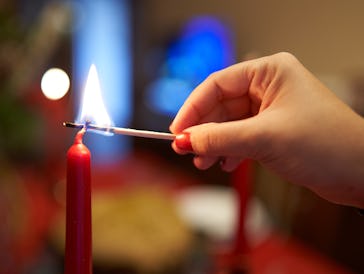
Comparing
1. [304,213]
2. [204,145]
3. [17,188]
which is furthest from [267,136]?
[304,213]

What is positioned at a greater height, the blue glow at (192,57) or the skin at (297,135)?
the blue glow at (192,57)

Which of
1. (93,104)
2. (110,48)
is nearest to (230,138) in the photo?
(93,104)

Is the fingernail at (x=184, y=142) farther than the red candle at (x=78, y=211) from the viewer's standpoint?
Yes

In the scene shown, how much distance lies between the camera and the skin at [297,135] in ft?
1.29

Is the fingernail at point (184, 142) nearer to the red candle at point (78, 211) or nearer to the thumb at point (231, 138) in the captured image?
the thumb at point (231, 138)

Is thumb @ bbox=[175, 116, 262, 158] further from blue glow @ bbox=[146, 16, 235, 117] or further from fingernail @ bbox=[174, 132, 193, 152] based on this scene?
blue glow @ bbox=[146, 16, 235, 117]

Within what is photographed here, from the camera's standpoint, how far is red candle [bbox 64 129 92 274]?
315mm

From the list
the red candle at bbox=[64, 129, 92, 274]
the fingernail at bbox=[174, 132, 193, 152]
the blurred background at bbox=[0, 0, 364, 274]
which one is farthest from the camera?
the blurred background at bbox=[0, 0, 364, 274]

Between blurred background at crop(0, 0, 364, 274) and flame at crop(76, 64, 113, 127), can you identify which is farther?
blurred background at crop(0, 0, 364, 274)

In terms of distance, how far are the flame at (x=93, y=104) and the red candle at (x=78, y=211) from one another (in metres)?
0.10

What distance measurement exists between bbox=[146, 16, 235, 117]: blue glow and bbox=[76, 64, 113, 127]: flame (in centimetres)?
190

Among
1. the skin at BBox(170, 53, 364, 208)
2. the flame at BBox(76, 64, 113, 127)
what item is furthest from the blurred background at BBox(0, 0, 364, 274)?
the skin at BBox(170, 53, 364, 208)

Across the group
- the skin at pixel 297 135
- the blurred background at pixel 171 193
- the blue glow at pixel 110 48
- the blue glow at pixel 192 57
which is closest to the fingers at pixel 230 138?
the skin at pixel 297 135

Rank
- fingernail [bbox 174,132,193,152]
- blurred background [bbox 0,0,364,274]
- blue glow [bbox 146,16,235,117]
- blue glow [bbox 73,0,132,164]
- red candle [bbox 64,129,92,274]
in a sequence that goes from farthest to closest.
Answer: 1. blue glow [bbox 73,0,132,164]
2. blue glow [bbox 146,16,235,117]
3. blurred background [bbox 0,0,364,274]
4. fingernail [bbox 174,132,193,152]
5. red candle [bbox 64,129,92,274]
